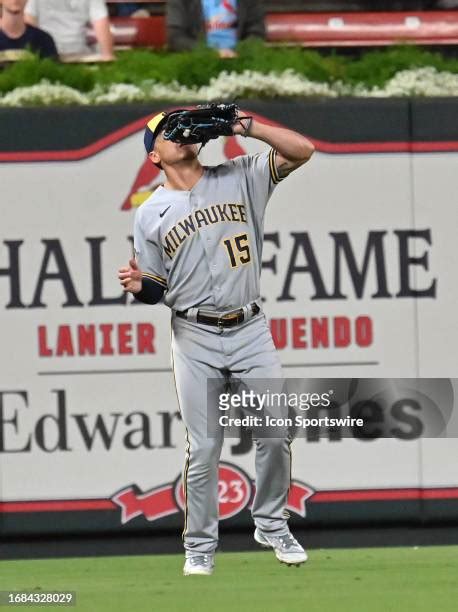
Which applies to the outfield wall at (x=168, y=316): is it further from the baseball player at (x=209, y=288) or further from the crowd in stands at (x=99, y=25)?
the baseball player at (x=209, y=288)

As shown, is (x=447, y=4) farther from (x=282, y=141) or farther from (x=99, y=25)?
(x=282, y=141)

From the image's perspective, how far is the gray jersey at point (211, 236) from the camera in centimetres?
600


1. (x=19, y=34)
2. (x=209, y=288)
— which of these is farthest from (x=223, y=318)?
(x=19, y=34)

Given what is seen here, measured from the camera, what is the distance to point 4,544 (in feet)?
25.1

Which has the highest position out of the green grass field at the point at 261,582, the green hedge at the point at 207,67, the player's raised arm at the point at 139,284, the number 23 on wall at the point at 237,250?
the green hedge at the point at 207,67

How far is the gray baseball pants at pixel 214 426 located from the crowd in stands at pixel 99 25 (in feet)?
8.34

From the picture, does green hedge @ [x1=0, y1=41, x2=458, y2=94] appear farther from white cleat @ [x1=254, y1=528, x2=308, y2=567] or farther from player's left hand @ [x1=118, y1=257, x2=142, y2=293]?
white cleat @ [x1=254, y1=528, x2=308, y2=567]

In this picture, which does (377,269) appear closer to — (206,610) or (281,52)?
(281,52)

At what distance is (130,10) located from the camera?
9445mm

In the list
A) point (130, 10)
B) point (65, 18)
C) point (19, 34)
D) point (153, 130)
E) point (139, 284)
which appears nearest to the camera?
point (139, 284)

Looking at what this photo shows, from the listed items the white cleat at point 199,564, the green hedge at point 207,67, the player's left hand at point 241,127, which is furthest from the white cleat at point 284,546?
the green hedge at point 207,67

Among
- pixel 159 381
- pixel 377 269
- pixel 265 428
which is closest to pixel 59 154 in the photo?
pixel 159 381

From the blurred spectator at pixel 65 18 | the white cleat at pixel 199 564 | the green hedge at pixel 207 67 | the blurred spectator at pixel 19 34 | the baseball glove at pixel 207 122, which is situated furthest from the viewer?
the blurred spectator at pixel 65 18

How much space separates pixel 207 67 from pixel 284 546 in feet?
9.34
